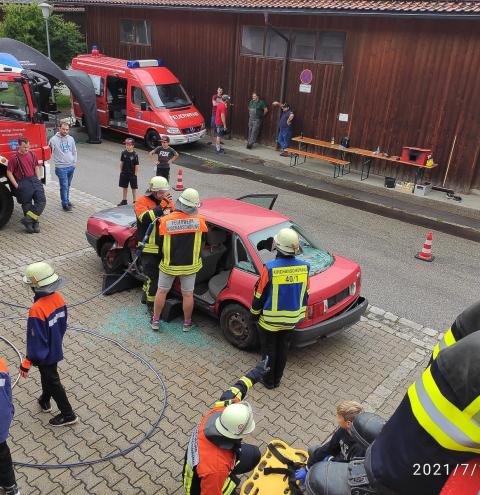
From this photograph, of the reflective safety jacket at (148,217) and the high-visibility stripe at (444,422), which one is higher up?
the high-visibility stripe at (444,422)

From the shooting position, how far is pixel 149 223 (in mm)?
6297

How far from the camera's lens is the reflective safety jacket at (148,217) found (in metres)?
5.94

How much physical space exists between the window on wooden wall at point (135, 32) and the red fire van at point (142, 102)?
3505mm

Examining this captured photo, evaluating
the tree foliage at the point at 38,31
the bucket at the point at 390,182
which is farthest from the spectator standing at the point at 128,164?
the tree foliage at the point at 38,31

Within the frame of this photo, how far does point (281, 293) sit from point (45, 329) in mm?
2192

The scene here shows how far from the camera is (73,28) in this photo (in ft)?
69.6

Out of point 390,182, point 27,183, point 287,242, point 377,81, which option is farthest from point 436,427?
point 377,81

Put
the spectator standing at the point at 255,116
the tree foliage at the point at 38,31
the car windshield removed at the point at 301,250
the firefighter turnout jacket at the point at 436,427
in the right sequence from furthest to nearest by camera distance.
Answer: the tree foliage at the point at 38,31
the spectator standing at the point at 255,116
the car windshield removed at the point at 301,250
the firefighter turnout jacket at the point at 436,427

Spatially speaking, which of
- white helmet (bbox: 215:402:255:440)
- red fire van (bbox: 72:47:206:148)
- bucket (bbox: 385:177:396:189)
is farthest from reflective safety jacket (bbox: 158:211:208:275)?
red fire van (bbox: 72:47:206:148)

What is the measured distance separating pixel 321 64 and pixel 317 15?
137 centimetres

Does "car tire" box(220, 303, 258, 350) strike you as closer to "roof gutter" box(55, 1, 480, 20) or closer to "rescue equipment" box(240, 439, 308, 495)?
"rescue equipment" box(240, 439, 308, 495)

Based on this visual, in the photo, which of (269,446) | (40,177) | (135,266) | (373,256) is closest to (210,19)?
(40,177)

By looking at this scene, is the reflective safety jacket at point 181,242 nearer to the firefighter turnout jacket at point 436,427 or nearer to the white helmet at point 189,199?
the white helmet at point 189,199
